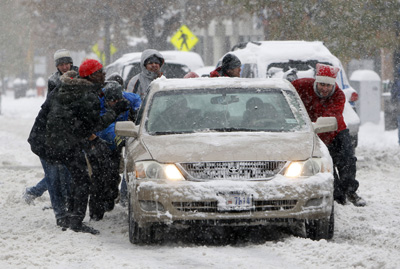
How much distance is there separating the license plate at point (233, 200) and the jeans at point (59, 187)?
2.22 meters

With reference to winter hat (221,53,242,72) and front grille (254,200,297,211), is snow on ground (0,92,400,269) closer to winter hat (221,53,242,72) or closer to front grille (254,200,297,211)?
front grille (254,200,297,211)

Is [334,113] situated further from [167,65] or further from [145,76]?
[167,65]

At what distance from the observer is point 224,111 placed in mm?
8617

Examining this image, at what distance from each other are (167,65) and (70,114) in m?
12.7

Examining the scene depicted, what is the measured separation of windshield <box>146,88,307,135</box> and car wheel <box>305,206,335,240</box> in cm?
92

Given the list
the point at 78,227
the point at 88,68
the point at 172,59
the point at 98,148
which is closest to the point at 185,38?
the point at 172,59

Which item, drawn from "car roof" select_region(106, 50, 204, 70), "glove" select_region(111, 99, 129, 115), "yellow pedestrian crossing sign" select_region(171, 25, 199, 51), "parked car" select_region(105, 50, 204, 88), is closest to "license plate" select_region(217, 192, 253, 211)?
"glove" select_region(111, 99, 129, 115)

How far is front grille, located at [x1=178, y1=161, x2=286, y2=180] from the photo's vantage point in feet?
24.9

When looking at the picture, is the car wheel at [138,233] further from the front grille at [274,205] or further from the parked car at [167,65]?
the parked car at [167,65]

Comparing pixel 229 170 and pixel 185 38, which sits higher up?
pixel 229 170

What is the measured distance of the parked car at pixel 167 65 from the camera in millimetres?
19922

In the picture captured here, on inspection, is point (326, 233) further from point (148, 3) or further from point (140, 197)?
point (148, 3)

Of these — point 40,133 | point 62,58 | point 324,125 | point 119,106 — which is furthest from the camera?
point 62,58

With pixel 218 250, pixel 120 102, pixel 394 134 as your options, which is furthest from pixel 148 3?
pixel 218 250
